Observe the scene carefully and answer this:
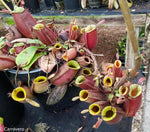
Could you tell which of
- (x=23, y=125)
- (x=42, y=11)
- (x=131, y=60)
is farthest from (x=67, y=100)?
(x=42, y=11)

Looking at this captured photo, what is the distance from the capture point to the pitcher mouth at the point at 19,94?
1.75 ft

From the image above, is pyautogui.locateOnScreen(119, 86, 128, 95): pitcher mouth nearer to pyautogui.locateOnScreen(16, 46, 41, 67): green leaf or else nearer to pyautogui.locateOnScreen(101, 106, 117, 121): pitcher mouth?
pyautogui.locateOnScreen(101, 106, 117, 121): pitcher mouth

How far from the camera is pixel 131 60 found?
48.1 inches

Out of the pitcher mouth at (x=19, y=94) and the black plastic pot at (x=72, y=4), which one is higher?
the black plastic pot at (x=72, y=4)

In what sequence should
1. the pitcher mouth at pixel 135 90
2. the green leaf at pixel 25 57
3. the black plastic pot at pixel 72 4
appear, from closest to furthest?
the pitcher mouth at pixel 135 90 < the green leaf at pixel 25 57 < the black plastic pot at pixel 72 4

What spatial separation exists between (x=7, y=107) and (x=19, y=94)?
155 mm

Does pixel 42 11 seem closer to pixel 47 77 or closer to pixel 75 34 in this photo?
pixel 75 34

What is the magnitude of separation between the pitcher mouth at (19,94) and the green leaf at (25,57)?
0.32ft

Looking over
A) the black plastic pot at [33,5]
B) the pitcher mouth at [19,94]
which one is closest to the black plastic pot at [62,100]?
the pitcher mouth at [19,94]

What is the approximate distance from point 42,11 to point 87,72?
1.14 m

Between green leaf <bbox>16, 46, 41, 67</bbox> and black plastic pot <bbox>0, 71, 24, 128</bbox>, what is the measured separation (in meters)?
0.15

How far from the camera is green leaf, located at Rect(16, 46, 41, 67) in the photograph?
0.60 metres

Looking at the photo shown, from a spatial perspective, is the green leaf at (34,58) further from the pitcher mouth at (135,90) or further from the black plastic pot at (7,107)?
the pitcher mouth at (135,90)

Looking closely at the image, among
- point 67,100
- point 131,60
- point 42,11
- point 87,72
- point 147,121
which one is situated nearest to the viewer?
point 87,72
